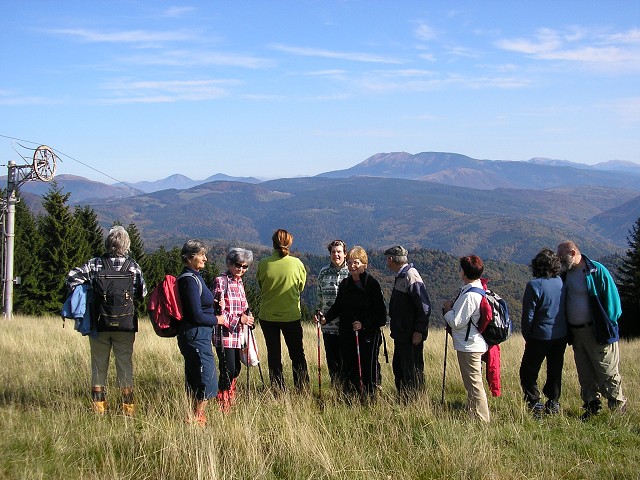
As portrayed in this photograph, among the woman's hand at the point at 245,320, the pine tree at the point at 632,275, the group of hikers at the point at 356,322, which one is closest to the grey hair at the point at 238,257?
the group of hikers at the point at 356,322

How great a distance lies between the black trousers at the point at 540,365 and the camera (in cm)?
585

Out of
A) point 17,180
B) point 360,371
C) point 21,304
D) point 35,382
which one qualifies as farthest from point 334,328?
point 21,304

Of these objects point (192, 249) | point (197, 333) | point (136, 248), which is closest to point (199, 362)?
point (197, 333)

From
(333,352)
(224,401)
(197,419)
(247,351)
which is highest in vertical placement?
(247,351)

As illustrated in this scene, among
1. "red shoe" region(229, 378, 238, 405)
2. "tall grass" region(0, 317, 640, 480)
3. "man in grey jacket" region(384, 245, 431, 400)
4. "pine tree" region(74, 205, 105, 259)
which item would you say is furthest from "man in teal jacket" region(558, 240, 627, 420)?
"pine tree" region(74, 205, 105, 259)

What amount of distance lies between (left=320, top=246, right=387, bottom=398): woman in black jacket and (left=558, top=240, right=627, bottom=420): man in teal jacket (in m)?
1.78

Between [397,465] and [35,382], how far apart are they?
13.8ft

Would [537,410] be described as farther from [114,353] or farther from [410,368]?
[114,353]

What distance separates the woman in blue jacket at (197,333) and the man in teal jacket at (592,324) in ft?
10.9

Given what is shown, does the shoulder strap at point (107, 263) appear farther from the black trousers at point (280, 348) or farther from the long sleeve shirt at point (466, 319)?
the long sleeve shirt at point (466, 319)

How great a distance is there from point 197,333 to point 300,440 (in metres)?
1.26

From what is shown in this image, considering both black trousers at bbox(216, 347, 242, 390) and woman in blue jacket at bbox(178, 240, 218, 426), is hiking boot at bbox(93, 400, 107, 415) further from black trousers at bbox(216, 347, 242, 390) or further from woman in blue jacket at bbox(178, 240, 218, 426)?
black trousers at bbox(216, 347, 242, 390)

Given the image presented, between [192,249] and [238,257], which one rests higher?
[192,249]

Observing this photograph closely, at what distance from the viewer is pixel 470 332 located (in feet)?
17.3
